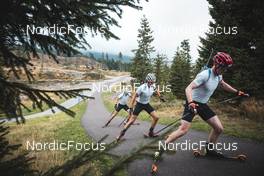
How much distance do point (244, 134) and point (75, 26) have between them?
7.83 m

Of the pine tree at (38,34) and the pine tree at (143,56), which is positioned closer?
the pine tree at (38,34)

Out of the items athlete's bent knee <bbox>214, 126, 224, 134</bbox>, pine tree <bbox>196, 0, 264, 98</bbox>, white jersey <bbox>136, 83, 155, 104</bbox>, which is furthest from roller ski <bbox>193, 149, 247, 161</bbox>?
pine tree <bbox>196, 0, 264, 98</bbox>

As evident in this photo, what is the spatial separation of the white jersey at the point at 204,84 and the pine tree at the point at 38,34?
10.2 ft

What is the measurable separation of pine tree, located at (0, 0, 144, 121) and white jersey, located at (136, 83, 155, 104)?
5952 mm

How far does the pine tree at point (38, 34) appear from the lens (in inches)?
100

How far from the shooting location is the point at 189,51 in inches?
2559

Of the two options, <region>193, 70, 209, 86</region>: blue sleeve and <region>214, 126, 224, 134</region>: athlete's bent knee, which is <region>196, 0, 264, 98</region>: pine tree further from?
<region>193, 70, 209, 86</region>: blue sleeve

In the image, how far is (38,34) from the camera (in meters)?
3.05

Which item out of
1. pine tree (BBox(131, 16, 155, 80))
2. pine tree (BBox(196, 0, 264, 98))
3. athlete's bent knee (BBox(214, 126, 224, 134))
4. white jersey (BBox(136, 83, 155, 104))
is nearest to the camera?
athlete's bent knee (BBox(214, 126, 224, 134))

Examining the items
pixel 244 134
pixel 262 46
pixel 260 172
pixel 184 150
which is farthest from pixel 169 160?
pixel 262 46

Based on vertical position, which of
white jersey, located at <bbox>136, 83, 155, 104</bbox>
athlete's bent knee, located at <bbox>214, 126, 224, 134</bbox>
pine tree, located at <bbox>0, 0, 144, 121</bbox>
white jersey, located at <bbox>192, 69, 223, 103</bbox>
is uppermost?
pine tree, located at <bbox>0, 0, 144, 121</bbox>

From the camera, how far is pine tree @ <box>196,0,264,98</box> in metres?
12.9
